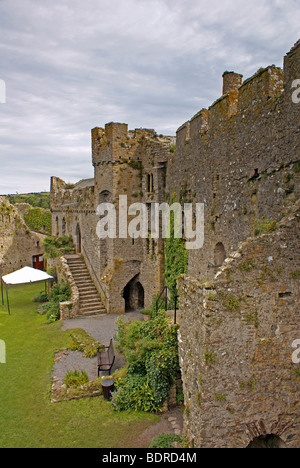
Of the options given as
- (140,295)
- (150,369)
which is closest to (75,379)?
(150,369)

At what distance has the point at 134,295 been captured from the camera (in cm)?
2036

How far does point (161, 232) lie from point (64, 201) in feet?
52.0

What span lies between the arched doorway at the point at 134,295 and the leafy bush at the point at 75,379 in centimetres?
853

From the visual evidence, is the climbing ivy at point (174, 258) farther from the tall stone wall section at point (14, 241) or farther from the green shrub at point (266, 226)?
the tall stone wall section at point (14, 241)

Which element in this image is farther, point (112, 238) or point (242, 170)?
point (112, 238)

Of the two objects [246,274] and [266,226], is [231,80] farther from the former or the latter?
[246,274]

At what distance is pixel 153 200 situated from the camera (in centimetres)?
1792

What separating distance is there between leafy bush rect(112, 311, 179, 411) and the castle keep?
5.21 feet

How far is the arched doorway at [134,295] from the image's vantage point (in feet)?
66.4

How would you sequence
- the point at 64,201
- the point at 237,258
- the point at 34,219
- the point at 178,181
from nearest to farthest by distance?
the point at 237,258
the point at 178,181
the point at 64,201
the point at 34,219

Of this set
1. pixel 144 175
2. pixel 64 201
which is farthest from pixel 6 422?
pixel 64 201

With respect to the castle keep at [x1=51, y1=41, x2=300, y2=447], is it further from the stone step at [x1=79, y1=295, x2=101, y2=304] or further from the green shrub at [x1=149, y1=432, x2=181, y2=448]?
the stone step at [x1=79, y1=295, x2=101, y2=304]

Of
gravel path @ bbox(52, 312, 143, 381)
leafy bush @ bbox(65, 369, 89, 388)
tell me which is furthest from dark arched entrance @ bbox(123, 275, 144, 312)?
leafy bush @ bbox(65, 369, 89, 388)

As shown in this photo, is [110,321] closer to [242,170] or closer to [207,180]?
[207,180]
